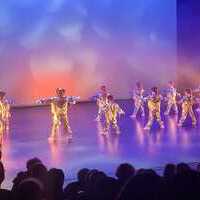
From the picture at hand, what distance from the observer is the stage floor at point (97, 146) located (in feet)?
25.1

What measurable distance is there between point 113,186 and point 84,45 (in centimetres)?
1276

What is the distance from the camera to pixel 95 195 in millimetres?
3389

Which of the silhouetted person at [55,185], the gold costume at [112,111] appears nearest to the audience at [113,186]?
the silhouetted person at [55,185]

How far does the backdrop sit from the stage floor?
317 cm

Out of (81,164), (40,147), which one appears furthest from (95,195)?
(40,147)

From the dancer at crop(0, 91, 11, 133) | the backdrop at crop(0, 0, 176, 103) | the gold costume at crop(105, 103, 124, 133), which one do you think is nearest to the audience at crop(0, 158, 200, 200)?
the gold costume at crop(105, 103, 124, 133)

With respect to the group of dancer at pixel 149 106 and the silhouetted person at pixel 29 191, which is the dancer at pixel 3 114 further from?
the silhouetted person at pixel 29 191

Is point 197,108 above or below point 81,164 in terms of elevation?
above

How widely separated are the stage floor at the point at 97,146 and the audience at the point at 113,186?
2904 millimetres

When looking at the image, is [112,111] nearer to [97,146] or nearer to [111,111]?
[111,111]

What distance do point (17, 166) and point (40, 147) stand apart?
152 centimetres

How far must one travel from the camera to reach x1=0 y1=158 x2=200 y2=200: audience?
3.10 meters

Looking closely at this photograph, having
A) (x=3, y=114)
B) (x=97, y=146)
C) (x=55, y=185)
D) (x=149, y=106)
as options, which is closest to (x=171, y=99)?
(x=149, y=106)

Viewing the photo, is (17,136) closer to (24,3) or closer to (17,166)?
(17,166)
